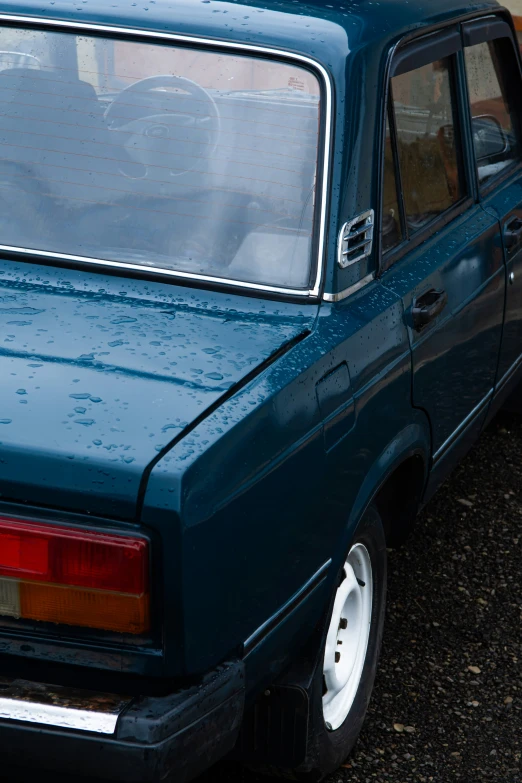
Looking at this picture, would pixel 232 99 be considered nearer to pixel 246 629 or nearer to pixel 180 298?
pixel 180 298

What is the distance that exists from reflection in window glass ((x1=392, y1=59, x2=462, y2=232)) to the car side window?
0.26m

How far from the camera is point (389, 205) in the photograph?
2904 mm

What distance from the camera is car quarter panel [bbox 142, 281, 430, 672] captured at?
1.89 meters

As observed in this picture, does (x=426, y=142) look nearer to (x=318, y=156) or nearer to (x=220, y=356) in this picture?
(x=318, y=156)

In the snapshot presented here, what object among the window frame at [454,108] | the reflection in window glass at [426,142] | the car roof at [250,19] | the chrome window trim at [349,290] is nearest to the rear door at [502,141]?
the window frame at [454,108]

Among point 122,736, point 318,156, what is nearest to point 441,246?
point 318,156

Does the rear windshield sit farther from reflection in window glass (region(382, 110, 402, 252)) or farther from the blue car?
reflection in window glass (region(382, 110, 402, 252))

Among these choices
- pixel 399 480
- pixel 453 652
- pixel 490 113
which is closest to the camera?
pixel 399 480

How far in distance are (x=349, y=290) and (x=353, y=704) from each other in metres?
1.16

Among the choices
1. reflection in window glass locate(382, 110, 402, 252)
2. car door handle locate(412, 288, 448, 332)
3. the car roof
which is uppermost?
the car roof

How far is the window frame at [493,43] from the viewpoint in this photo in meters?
3.66

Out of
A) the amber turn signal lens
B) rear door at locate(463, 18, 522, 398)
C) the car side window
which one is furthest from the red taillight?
the car side window

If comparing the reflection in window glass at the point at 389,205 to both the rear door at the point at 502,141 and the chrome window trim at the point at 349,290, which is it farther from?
the rear door at the point at 502,141

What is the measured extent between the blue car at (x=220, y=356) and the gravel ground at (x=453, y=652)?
0.23m
